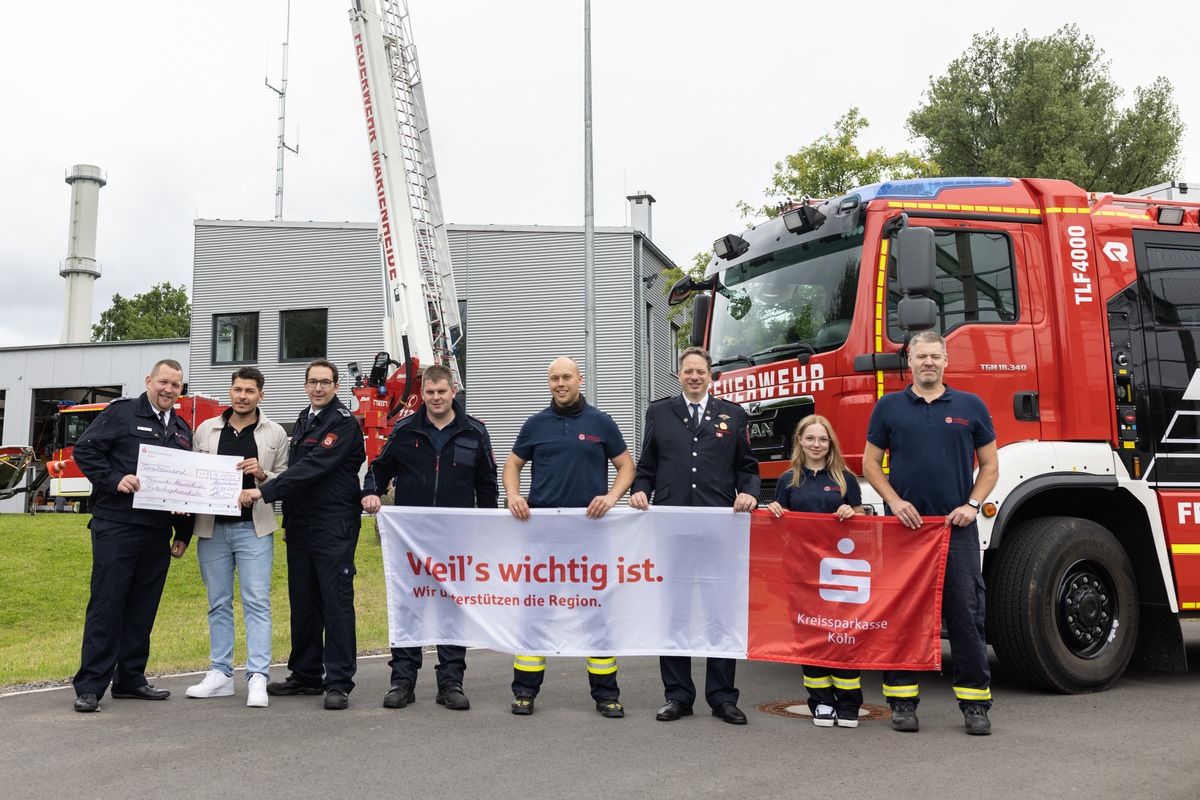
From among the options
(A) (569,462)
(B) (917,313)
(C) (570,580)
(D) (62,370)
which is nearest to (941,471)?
(B) (917,313)

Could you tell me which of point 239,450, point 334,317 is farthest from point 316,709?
point 334,317

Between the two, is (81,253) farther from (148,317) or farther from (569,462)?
(569,462)

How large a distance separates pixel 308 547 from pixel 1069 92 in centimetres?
2947

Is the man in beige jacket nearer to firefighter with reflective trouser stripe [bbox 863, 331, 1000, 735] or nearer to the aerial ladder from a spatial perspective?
firefighter with reflective trouser stripe [bbox 863, 331, 1000, 735]

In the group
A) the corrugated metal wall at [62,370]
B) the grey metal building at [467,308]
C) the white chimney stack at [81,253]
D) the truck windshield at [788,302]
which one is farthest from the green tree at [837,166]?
the white chimney stack at [81,253]

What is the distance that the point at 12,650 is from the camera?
1031 cm

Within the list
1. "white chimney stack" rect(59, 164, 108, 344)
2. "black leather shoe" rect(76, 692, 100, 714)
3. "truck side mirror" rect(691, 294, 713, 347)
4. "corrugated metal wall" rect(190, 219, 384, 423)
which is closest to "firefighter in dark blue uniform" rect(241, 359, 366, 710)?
"black leather shoe" rect(76, 692, 100, 714)

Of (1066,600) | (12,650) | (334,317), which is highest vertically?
(334,317)

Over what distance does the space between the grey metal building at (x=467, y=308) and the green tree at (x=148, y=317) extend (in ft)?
139

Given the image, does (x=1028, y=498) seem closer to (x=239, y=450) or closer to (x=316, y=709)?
(x=316, y=709)

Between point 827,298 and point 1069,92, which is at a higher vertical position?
point 1069,92

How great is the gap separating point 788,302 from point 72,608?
32.1ft

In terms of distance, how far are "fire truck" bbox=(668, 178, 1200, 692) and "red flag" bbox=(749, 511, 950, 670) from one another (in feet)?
1.68

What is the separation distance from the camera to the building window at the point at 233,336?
2870cm
